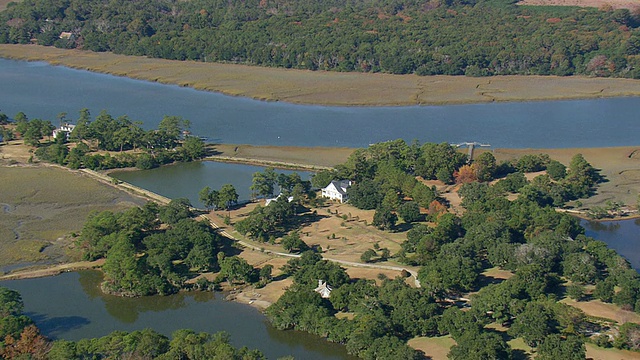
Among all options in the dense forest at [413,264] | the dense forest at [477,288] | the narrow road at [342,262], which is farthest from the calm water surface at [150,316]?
the narrow road at [342,262]

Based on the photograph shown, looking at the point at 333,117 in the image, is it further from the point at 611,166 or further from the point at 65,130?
the point at 611,166

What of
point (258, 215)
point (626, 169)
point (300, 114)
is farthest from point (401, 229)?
point (300, 114)

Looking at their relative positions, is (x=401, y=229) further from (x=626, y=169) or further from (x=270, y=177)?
(x=626, y=169)

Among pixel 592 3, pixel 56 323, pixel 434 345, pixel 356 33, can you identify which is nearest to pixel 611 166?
pixel 434 345

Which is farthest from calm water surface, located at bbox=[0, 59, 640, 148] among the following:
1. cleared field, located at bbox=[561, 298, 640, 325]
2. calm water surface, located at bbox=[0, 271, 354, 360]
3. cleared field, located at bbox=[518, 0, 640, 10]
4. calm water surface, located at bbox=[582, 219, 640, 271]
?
cleared field, located at bbox=[518, 0, 640, 10]

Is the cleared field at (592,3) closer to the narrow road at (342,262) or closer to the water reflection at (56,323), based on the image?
the narrow road at (342,262)

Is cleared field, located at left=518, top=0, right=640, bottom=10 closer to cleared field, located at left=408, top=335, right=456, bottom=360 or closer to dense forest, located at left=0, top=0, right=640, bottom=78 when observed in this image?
dense forest, located at left=0, top=0, right=640, bottom=78

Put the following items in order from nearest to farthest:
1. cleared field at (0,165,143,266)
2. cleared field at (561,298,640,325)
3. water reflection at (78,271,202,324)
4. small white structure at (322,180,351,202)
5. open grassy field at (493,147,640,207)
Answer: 1. cleared field at (561,298,640,325)
2. water reflection at (78,271,202,324)
3. cleared field at (0,165,143,266)
4. small white structure at (322,180,351,202)
5. open grassy field at (493,147,640,207)
